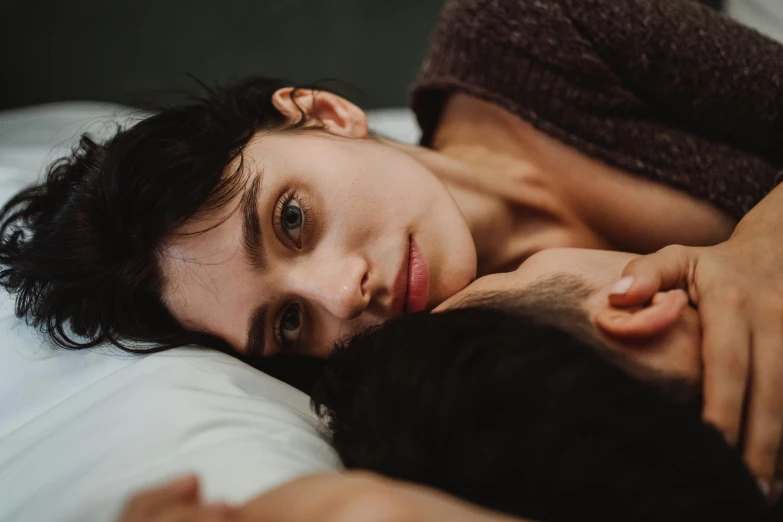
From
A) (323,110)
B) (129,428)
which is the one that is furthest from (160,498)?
(323,110)

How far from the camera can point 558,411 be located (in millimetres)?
448

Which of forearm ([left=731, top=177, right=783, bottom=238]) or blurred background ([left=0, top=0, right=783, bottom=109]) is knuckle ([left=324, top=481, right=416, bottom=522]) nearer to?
forearm ([left=731, top=177, right=783, bottom=238])

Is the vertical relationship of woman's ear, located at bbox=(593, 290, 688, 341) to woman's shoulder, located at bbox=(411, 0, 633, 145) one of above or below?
below

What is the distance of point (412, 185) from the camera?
2.88 ft

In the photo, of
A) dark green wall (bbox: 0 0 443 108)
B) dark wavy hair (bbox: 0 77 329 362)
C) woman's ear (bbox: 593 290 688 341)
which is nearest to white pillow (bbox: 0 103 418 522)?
dark wavy hair (bbox: 0 77 329 362)

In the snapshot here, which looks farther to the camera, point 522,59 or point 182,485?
point 522,59

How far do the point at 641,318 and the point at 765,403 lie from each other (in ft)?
0.49

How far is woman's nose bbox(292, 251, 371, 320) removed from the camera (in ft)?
2.56

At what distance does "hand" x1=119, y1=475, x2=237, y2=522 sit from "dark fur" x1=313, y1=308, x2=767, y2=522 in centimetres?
15

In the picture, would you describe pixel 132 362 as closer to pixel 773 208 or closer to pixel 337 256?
pixel 337 256

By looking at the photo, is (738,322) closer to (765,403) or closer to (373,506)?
(765,403)

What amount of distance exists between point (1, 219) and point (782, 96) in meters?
1.25

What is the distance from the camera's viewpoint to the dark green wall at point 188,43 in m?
1.67

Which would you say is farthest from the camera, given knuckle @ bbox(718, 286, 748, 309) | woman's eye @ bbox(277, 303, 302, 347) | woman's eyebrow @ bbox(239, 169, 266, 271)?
woman's eye @ bbox(277, 303, 302, 347)
